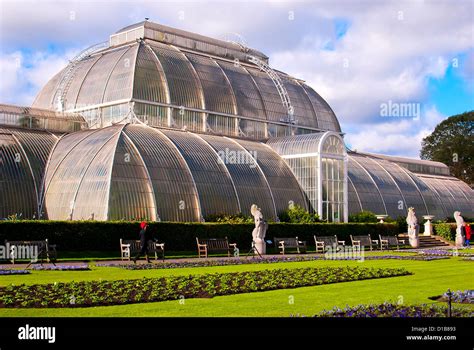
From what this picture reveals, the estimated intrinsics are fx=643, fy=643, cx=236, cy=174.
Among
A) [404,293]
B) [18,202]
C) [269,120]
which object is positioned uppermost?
[269,120]

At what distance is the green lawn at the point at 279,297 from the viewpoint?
48.3ft

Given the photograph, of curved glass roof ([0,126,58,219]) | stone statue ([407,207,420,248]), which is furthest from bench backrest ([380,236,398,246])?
curved glass roof ([0,126,58,219])

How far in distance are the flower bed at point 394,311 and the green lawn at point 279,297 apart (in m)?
0.79

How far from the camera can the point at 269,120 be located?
219 feet

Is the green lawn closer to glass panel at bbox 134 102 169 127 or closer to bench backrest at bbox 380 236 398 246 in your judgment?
bench backrest at bbox 380 236 398 246

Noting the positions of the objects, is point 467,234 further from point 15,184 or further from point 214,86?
point 15,184

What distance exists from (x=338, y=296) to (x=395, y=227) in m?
41.1

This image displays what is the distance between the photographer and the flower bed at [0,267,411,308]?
16.3m

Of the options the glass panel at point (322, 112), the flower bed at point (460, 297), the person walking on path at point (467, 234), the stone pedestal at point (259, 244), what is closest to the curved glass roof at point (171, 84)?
the glass panel at point (322, 112)

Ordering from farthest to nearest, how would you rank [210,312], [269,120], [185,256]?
[269,120] < [185,256] < [210,312]

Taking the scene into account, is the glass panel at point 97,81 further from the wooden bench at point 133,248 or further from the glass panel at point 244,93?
the wooden bench at point 133,248

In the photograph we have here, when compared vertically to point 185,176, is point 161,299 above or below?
below
